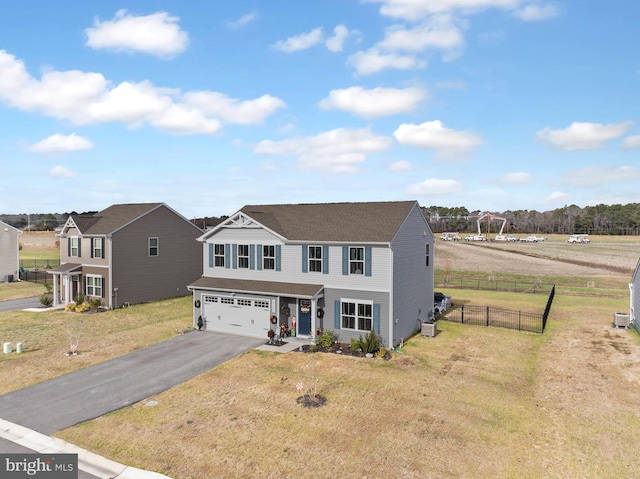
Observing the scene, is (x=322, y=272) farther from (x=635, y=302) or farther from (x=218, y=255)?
(x=635, y=302)

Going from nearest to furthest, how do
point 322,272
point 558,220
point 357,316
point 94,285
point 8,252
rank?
1. point 357,316
2. point 322,272
3. point 94,285
4. point 8,252
5. point 558,220

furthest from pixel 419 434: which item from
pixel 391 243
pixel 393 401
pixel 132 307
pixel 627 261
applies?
pixel 627 261

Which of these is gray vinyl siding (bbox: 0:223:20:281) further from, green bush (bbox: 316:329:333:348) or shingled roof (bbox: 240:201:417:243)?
green bush (bbox: 316:329:333:348)

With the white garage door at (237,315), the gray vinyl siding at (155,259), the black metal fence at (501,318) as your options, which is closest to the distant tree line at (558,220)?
the black metal fence at (501,318)

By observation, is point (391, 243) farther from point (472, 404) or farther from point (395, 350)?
point (472, 404)

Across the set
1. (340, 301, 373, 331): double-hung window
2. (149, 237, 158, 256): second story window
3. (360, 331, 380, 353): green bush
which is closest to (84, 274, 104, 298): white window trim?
(149, 237, 158, 256): second story window

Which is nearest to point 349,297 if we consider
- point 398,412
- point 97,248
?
point 398,412
